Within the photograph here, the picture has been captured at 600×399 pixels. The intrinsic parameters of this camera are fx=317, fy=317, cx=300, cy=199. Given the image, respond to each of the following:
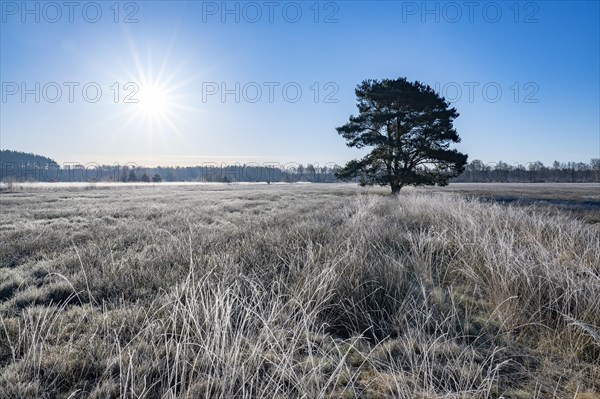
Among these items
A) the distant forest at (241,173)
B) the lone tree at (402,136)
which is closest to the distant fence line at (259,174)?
the distant forest at (241,173)

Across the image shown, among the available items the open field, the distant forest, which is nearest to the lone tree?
the open field

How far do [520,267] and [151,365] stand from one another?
3991mm

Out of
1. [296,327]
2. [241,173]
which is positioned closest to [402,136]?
[296,327]

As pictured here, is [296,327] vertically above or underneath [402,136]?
underneath

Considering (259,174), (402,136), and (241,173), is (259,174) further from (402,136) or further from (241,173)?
(402,136)

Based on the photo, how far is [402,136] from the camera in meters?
24.7

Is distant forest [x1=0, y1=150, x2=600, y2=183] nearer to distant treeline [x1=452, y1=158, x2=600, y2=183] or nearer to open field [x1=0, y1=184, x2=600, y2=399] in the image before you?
distant treeline [x1=452, y1=158, x2=600, y2=183]

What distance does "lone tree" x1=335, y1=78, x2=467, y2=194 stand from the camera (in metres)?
23.4

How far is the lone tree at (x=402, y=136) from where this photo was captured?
922 inches

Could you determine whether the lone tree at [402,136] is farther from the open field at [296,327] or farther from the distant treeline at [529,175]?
the distant treeline at [529,175]

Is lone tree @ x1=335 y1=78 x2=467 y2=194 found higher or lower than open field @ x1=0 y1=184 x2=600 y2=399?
higher

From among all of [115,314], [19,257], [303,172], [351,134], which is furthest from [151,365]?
[303,172]

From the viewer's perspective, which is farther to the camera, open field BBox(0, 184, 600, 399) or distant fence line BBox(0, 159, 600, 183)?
distant fence line BBox(0, 159, 600, 183)

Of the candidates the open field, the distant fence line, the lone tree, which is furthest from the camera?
the distant fence line
